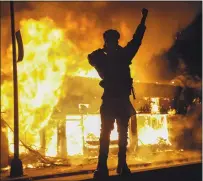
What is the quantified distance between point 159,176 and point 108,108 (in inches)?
42.5

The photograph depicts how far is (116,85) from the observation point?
4.70m

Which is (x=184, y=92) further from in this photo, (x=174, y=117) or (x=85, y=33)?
(x=85, y=33)

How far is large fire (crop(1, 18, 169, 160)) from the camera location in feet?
55.8

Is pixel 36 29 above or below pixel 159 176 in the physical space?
above

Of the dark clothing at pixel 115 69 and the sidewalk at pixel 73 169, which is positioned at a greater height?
the dark clothing at pixel 115 69

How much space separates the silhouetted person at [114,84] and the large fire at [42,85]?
1186cm

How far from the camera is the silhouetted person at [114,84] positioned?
4.63m

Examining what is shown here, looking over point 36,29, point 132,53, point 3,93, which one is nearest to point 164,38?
point 36,29

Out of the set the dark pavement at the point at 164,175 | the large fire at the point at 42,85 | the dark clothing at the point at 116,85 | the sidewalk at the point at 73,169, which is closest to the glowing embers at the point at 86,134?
the large fire at the point at 42,85

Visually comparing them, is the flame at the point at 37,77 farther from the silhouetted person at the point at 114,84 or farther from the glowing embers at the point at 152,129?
the silhouetted person at the point at 114,84

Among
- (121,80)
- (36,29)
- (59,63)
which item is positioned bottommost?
(121,80)

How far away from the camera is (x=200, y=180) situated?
4680mm

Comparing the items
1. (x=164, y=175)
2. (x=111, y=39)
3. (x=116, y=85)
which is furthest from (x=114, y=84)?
A: (x=164, y=175)

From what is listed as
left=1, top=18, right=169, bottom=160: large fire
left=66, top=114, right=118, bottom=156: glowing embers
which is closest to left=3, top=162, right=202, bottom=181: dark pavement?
left=1, top=18, right=169, bottom=160: large fire
